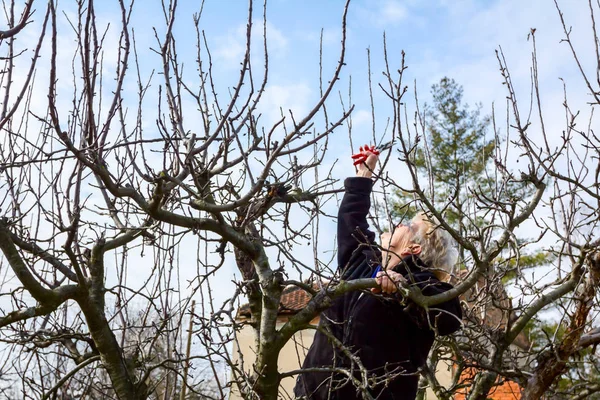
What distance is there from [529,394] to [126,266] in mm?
2854

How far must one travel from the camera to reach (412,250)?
3.24 metres

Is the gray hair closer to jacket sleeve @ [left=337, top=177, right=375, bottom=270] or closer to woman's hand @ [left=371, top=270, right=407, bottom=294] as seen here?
jacket sleeve @ [left=337, top=177, right=375, bottom=270]

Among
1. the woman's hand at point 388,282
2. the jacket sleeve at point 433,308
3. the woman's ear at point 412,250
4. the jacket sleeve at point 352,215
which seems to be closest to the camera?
the woman's hand at point 388,282

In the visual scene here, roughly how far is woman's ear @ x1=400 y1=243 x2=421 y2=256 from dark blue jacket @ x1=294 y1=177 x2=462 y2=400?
1.3 inches

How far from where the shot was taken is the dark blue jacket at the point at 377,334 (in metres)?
3.05

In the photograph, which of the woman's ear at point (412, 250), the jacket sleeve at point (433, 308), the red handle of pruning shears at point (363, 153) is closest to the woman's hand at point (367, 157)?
the red handle of pruning shears at point (363, 153)

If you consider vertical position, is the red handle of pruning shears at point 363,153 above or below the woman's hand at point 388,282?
above

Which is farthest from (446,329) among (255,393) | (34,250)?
(34,250)

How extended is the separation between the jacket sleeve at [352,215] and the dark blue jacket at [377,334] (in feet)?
0.08

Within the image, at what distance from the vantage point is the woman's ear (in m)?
3.22

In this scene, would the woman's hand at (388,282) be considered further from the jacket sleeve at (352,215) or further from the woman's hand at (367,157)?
the woman's hand at (367,157)

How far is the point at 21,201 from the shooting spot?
4273mm

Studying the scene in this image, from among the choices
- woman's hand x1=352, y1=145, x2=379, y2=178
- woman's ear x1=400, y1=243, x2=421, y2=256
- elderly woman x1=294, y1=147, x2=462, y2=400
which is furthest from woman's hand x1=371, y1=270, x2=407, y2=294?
woman's hand x1=352, y1=145, x2=379, y2=178

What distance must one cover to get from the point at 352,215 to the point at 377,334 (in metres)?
0.68
